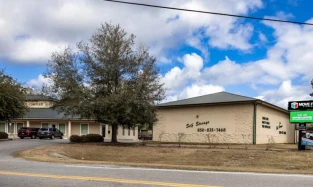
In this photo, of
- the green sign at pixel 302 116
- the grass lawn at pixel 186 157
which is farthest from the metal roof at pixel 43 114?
the green sign at pixel 302 116

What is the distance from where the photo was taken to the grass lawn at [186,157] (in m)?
17.4

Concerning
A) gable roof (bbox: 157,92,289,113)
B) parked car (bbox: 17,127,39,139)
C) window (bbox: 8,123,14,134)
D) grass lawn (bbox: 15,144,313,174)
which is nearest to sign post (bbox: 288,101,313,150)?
grass lawn (bbox: 15,144,313,174)

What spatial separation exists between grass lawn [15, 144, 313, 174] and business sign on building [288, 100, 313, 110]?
305cm

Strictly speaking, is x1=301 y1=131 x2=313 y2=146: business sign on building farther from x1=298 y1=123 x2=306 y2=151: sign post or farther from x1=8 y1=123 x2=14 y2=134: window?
x1=8 y1=123 x2=14 y2=134: window

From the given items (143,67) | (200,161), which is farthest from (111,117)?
(200,161)

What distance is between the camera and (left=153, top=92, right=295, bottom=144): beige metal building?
29.1 meters

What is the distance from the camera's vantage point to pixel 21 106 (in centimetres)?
3700

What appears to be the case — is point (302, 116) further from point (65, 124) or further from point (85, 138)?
point (65, 124)

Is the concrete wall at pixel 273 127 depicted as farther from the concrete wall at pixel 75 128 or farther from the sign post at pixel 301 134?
the concrete wall at pixel 75 128

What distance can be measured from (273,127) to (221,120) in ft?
20.3

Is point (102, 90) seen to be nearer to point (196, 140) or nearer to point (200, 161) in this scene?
point (196, 140)

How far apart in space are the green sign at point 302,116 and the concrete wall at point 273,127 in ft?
→ 19.4

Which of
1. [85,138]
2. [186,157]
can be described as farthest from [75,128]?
[186,157]

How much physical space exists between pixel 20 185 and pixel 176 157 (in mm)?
13421
